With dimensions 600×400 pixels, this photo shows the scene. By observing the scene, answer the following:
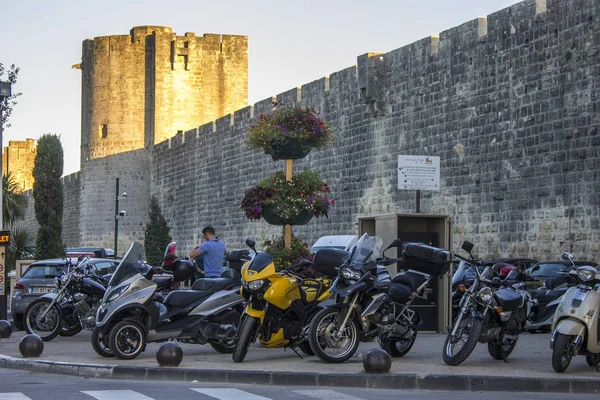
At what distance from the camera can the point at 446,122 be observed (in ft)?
71.3

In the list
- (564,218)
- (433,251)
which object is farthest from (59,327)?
(564,218)

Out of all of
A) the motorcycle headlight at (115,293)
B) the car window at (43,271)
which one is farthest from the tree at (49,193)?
the motorcycle headlight at (115,293)

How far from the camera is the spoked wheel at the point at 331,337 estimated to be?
9.65 metres

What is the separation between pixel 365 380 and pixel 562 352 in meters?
1.56

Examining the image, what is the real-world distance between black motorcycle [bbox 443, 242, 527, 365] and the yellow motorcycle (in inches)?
51.9

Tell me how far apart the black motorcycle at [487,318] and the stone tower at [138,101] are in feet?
103

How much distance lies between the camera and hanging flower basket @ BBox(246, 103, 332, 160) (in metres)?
14.1

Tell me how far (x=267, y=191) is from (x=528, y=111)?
669cm

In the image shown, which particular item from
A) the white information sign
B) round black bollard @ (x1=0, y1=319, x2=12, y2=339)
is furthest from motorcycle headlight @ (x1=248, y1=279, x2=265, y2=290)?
the white information sign

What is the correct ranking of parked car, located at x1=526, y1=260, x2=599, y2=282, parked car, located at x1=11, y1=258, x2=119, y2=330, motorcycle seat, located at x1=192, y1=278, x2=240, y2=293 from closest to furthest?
motorcycle seat, located at x1=192, y1=278, x2=240, y2=293, parked car, located at x1=526, y1=260, x2=599, y2=282, parked car, located at x1=11, y1=258, x2=119, y2=330

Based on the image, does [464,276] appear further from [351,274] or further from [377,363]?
[377,363]

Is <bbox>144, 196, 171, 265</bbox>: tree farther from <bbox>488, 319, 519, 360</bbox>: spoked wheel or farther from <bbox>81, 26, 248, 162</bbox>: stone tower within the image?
<bbox>488, 319, 519, 360</bbox>: spoked wheel

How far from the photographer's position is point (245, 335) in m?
9.88

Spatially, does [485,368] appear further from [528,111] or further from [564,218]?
[528,111]
